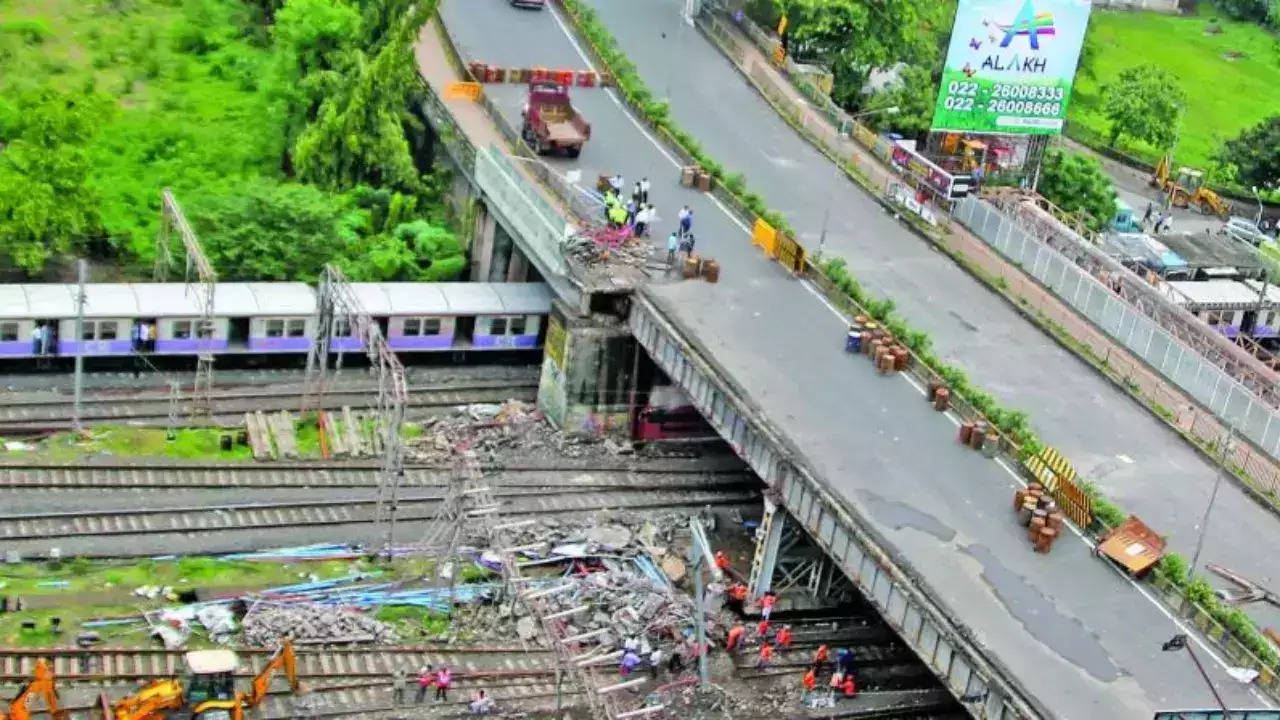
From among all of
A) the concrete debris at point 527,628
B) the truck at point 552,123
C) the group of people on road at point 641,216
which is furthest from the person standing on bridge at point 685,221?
the concrete debris at point 527,628

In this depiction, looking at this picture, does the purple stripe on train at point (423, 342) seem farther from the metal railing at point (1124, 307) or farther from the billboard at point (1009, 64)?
the billboard at point (1009, 64)

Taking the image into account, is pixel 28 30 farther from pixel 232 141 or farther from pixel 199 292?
pixel 199 292

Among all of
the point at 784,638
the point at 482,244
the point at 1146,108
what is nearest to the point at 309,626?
the point at 784,638

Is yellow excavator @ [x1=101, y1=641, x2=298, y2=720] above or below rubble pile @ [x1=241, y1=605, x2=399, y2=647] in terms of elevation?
above

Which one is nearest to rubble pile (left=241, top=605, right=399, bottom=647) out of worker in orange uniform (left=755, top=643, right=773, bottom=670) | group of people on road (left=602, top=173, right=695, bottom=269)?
worker in orange uniform (left=755, top=643, right=773, bottom=670)

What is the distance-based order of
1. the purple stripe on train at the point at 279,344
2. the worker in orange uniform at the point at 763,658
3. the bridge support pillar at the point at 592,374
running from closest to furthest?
the worker in orange uniform at the point at 763,658 < the bridge support pillar at the point at 592,374 < the purple stripe on train at the point at 279,344

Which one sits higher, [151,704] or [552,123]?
[552,123]

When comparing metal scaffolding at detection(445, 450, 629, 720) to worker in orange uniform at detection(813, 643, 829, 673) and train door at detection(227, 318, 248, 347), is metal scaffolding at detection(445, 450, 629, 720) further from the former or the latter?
train door at detection(227, 318, 248, 347)
